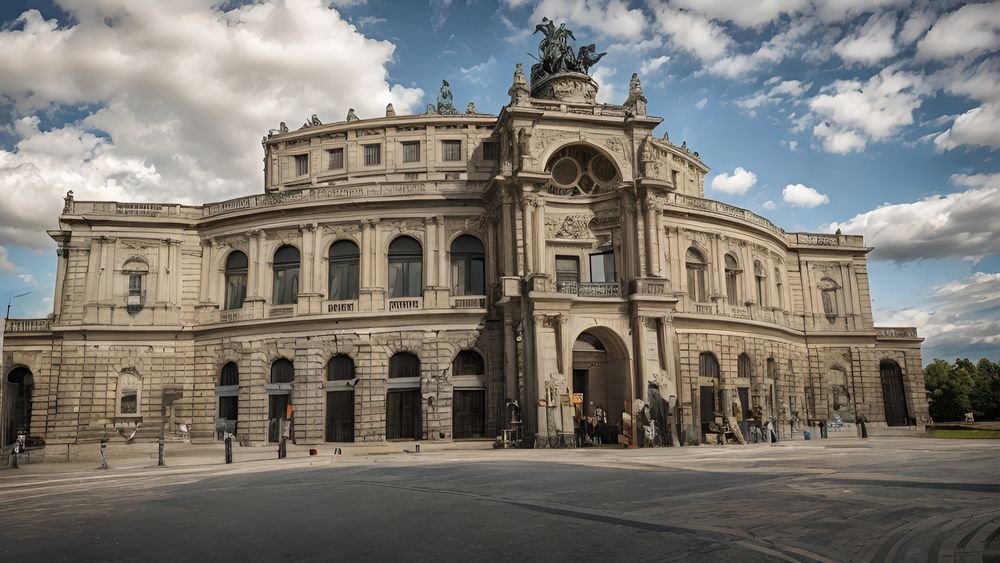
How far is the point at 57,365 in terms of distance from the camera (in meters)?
43.5

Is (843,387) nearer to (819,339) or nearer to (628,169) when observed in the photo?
(819,339)

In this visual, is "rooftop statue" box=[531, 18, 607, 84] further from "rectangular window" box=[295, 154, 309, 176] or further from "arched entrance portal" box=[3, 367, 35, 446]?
"arched entrance portal" box=[3, 367, 35, 446]

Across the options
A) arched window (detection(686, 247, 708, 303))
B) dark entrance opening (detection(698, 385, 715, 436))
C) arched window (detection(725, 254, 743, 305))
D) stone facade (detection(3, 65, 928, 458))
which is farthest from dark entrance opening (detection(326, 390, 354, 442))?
arched window (detection(725, 254, 743, 305))

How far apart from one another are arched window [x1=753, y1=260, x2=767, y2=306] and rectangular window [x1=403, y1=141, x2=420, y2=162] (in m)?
24.6

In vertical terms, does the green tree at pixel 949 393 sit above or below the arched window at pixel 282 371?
below

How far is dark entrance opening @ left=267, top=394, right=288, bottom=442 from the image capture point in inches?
1577

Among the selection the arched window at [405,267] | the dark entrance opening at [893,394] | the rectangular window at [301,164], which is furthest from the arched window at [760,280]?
the rectangular window at [301,164]

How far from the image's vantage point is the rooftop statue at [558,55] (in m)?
47.3

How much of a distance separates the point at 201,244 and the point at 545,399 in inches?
986

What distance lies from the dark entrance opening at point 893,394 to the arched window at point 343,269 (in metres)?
40.5

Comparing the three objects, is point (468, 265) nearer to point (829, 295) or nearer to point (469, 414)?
point (469, 414)

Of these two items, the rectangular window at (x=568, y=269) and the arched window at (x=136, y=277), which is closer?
the rectangular window at (x=568, y=269)

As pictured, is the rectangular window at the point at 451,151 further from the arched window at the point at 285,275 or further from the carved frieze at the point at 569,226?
the arched window at the point at 285,275

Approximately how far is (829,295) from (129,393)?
4935 centimetres
